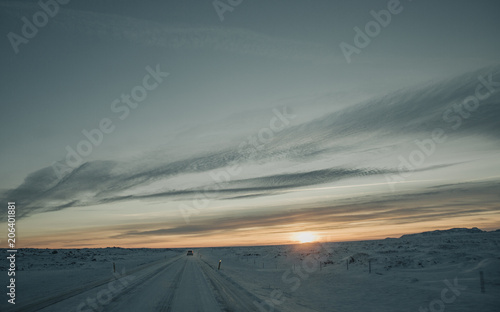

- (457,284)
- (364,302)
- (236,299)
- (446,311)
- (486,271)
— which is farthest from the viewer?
(486,271)

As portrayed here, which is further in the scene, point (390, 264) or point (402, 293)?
point (390, 264)

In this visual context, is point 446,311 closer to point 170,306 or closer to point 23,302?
point 170,306

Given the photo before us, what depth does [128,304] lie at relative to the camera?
41.3 feet

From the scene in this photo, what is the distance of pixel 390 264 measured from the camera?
32.3 meters

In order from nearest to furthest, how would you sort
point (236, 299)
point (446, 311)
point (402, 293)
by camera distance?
point (446, 311) < point (236, 299) < point (402, 293)

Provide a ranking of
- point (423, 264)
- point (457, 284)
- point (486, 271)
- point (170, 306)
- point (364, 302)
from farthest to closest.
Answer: point (423, 264), point (486, 271), point (457, 284), point (364, 302), point (170, 306)

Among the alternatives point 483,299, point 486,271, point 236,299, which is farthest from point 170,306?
point 486,271

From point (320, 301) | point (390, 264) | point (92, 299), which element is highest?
point (92, 299)

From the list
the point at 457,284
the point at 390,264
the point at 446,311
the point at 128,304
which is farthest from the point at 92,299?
the point at 390,264

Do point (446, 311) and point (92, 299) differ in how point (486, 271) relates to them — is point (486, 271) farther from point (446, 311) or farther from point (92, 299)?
point (92, 299)

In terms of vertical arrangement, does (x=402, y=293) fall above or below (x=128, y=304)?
below

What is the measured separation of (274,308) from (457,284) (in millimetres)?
14279

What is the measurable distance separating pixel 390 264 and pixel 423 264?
10.6ft

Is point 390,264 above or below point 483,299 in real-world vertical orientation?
below
